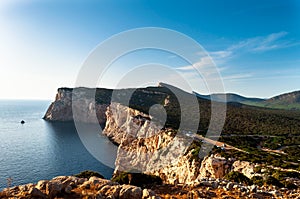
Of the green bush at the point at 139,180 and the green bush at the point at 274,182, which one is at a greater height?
Answer: the green bush at the point at 274,182

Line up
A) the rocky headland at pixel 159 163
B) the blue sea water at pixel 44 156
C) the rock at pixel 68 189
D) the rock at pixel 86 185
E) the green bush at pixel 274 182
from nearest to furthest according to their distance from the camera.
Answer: the rock at pixel 68 189 → the rocky headland at pixel 159 163 → the rock at pixel 86 185 → the green bush at pixel 274 182 → the blue sea water at pixel 44 156

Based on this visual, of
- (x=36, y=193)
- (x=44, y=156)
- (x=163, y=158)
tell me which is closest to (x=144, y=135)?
(x=163, y=158)

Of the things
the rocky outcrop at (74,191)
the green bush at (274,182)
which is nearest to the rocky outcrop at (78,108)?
the green bush at (274,182)

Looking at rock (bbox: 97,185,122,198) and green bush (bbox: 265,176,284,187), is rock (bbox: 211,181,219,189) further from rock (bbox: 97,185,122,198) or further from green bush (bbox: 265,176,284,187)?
green bush (bbox: 265,176,284,187)

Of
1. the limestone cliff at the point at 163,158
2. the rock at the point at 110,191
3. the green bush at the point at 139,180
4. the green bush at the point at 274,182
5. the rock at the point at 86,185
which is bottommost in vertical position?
the limestone cliff at the point at 163,158

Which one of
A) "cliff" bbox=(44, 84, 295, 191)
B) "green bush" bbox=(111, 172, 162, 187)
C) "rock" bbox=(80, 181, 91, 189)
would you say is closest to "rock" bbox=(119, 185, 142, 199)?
"rock" bbox=(80, 181, 91, 189)

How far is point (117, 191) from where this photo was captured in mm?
12000

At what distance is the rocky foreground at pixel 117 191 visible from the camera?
11688 mm

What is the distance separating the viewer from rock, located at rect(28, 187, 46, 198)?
37.6 feet

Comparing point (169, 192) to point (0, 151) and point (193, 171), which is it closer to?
point (193, 171)

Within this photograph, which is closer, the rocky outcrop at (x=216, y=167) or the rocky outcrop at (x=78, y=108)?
the rocky outcrop at (x=216, y=167)

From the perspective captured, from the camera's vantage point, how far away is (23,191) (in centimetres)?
1189

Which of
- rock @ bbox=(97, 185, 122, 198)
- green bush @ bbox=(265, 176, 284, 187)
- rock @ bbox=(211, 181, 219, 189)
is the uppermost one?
rock @ bbox=(97, 185, 122, 198)

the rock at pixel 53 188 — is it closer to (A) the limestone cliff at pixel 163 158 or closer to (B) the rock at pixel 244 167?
(A) the limestone cliff at pixel 163 158
